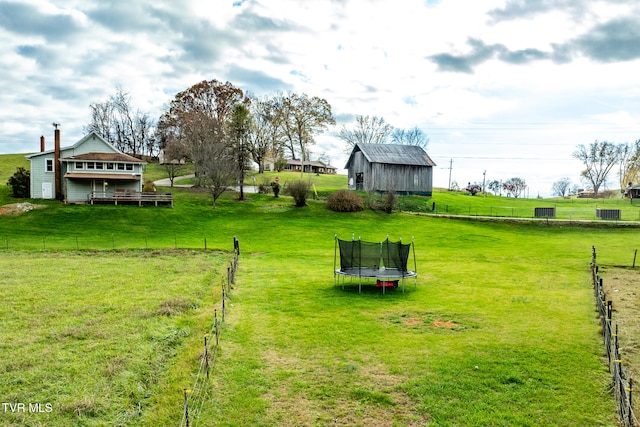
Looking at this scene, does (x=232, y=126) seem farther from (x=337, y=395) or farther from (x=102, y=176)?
(x=337, y=395)

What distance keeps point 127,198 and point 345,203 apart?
2365cm

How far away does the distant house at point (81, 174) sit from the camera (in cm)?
4844

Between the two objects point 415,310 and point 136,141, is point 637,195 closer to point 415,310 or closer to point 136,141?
point 415,310

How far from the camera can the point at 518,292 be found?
62.0ft

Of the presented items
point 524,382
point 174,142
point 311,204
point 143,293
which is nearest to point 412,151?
point 311,204

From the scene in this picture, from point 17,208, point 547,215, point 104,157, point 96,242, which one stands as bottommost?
point 96,242

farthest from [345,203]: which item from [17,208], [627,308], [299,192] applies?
[627,308]

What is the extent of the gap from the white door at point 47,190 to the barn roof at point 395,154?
124 ft

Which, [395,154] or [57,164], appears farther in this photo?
[395,154]

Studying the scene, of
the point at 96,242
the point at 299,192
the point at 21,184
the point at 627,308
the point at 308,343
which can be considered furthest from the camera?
the point at 299,192

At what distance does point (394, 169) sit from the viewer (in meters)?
59.5

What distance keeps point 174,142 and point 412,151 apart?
127ft

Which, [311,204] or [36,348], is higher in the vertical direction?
[311,204]

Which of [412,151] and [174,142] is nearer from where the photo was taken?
[412,151]
